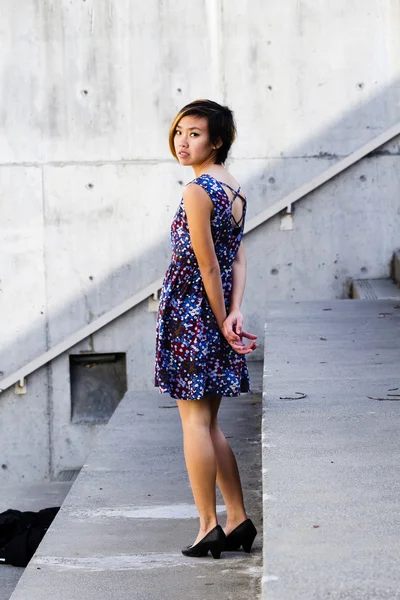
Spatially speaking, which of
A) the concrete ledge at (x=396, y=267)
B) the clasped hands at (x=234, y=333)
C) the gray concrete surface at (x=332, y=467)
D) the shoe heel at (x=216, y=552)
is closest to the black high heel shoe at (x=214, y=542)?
the shoe heel at (x=216, y=552)

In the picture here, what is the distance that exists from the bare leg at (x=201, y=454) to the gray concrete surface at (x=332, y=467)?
0.16 metres

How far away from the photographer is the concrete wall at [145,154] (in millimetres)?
6770

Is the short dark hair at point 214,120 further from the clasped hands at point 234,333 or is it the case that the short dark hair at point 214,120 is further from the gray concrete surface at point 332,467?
the gray concrete surface at point 332,467

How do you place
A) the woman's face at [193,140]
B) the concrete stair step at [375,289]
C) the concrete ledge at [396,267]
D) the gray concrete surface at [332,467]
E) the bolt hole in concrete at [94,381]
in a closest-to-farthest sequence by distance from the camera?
1. the gray concrete surface at [332,467]
2. the woman's face at [193,140]
3. the concrete stair step at [375,289]
4. the concrete ledge at [396,267]
5. the bolt hole in concrete at [94,381]

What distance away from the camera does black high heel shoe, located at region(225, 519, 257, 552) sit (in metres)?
2.83

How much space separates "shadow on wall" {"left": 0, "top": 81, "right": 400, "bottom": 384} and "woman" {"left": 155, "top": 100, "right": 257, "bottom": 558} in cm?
405

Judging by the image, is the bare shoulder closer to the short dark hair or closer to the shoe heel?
the short dark hair

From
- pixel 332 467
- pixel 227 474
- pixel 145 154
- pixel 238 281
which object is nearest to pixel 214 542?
pixel 227 474

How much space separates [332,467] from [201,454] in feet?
1.30

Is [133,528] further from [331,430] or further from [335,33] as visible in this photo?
[335,33]

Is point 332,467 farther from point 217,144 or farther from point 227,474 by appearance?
point 217,144

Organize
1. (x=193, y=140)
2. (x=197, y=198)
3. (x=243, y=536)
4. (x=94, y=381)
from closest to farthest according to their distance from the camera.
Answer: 1. (x=197, y=198)
2. (x=193, y=140)
3. (x=243, y=536)
4. (x=94, y=381)

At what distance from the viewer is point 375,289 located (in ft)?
21.2

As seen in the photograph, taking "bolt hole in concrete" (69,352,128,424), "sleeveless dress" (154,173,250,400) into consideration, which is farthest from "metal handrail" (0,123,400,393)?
"sleeveless dress" (154,173,250,400)
